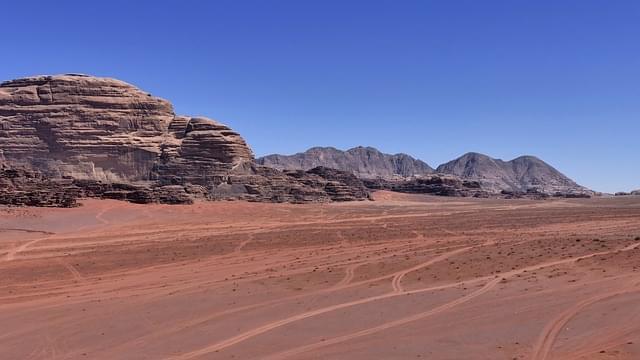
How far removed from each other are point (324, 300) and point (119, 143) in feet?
237

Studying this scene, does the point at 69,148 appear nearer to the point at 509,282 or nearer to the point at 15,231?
the point at 15,231

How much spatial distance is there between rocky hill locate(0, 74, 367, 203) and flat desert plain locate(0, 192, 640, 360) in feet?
164

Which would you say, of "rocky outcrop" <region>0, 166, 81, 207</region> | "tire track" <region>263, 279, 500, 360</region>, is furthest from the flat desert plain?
"rocky outcrop" <region>0, 166, 81, 207</region>

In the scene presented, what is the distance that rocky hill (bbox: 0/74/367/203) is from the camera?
77375mm

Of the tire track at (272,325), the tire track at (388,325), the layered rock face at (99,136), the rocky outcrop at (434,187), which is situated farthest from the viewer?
the rocky outcrop at (434,187)

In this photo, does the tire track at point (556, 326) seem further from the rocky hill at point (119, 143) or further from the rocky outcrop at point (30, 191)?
the rocky hill at point (119, 143)

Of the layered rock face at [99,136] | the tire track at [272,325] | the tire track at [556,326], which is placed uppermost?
the layered rock face at [99,136]

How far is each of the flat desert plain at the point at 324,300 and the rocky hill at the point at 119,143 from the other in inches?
1973

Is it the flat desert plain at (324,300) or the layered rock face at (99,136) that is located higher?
the layered rock face at (99,136)

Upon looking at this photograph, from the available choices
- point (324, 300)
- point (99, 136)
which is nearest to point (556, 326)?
point (324, 300)

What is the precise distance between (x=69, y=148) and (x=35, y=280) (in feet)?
219

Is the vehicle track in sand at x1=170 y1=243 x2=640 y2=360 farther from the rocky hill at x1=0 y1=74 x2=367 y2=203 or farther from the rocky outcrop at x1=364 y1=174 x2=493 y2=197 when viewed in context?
the rocky outcrop at x1=364 y1=174 x2=493 y2=197

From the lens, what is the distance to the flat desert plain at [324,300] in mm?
9641

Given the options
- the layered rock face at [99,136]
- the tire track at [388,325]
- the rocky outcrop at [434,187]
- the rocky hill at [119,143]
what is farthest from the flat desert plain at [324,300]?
the rocky outcrop at [434,187]
